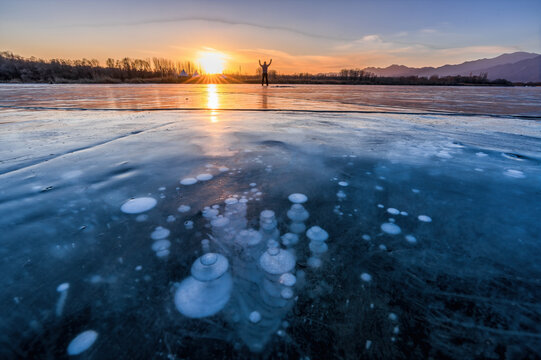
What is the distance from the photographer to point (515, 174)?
1771 millimetres

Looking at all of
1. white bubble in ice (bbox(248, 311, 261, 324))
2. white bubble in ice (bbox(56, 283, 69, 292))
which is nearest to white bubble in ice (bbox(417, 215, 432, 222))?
white bubble in ice (bbox(248, 311, 261, 324))

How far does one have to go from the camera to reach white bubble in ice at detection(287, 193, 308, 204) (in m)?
1.37

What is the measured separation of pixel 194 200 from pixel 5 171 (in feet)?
5.57

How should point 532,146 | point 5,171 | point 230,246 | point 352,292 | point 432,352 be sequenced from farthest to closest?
point 532,146 → point 5,171 → point 230,246 → point 352,292 → point 432,352

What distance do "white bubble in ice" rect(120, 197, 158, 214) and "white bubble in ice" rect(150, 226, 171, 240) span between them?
0.24m

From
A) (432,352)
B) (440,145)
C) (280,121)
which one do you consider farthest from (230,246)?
(280,121)

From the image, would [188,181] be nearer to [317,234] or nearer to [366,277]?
[317,234]

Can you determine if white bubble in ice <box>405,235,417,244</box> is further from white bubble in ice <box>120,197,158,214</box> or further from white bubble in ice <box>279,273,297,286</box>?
white bubble in ice <box>120,197,158,214</box>

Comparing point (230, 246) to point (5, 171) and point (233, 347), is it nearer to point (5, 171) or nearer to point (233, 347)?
point (233, 347)

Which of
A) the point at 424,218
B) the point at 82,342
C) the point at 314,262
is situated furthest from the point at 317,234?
the point at 82,342

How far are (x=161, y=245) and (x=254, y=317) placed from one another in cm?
54

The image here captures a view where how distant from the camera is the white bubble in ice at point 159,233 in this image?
105cm

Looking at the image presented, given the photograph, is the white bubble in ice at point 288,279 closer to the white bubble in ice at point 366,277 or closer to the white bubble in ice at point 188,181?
the white bubble in ice at point 366,277

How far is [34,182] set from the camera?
1592 mm
